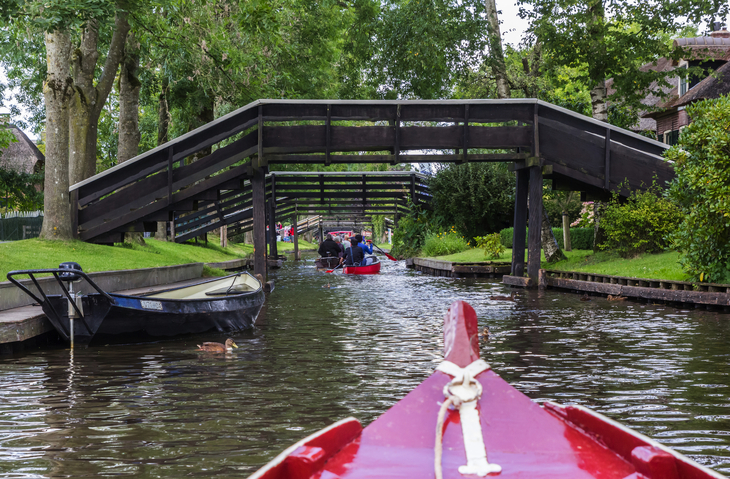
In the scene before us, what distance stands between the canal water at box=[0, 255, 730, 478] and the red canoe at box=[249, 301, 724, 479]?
159cm

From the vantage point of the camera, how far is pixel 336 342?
1022cm

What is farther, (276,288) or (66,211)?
(276,288)

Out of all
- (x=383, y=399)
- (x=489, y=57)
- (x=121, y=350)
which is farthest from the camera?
(x=489, y=57)

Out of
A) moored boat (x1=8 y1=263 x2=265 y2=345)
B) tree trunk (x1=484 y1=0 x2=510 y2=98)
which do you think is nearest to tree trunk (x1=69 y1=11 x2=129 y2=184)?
moored boat (x1=8 y1=263 x2=265 y2=345)

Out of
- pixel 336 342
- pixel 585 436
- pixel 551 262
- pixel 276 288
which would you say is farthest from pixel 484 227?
pixel 585 436

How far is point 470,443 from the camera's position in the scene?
10.0ft

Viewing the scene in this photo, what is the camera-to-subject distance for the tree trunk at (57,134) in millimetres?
15805

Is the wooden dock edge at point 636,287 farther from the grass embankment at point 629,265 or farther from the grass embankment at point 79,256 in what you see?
the grass embankment at point 79,256

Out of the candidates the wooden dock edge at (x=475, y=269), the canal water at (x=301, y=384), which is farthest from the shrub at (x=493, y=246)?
the canal water at (x=301, y=384)

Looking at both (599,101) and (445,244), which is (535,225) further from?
(445,244)

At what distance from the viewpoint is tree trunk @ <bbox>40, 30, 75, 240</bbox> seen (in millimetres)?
15805

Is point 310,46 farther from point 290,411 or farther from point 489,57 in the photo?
point 290,411

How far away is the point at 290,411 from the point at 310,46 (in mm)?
26550

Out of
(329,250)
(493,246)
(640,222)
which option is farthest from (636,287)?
(329,250)
